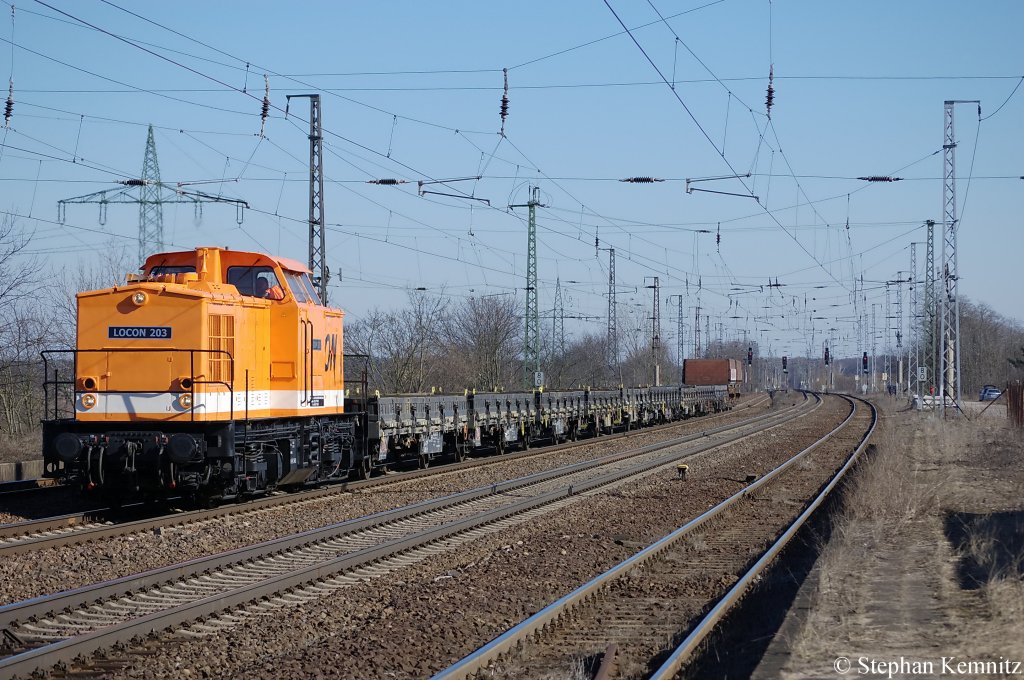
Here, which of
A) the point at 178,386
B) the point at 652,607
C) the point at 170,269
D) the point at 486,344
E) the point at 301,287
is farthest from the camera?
the point at 486,344

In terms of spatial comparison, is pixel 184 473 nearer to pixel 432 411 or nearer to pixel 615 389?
pixel 432 411

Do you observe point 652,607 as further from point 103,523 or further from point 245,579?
point 103,523

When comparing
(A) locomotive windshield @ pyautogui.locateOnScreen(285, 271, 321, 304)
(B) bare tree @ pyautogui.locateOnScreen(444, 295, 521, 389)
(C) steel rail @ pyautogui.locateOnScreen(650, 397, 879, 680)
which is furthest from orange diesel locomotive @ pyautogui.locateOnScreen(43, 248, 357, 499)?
(B) bare tree @ pyautogui.locateOnScreen(444, 295, 521, 389)

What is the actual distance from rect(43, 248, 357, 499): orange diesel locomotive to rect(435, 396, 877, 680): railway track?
6.13 meters

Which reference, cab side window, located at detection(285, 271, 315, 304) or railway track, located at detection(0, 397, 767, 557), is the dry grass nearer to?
railway track, located at detection(0, 397, 767, 557)

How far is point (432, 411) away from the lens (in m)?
A: 23.3

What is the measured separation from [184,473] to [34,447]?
48.4 feet

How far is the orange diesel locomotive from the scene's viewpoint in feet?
44.6

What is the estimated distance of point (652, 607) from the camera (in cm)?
953

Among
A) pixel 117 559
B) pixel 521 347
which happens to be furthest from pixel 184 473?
pixel 521 347

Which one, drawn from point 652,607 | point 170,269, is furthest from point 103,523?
point 652,607

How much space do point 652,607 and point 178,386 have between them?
7.64 metres

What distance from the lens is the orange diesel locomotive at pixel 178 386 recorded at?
13.6m

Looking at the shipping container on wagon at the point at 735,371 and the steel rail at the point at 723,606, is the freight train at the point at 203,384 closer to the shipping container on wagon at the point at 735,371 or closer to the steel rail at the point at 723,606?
the steel rail at the point at 723,606
